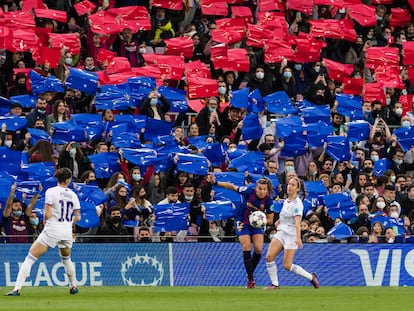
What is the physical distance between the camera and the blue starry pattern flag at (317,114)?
1142 inches

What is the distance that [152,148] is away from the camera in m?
27.2

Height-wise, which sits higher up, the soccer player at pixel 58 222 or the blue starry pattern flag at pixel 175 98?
the soccer player at pixel 58 222

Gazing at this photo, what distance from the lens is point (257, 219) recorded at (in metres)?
22.4

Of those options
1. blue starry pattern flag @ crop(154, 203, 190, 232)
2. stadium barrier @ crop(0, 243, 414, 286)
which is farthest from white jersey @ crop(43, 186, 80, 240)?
blue starry pattern flag @ crop(154, 203, 190, 232)

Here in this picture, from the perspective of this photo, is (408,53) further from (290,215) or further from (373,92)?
(290,215)

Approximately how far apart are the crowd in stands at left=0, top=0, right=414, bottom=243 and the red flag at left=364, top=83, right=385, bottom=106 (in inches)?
1.5

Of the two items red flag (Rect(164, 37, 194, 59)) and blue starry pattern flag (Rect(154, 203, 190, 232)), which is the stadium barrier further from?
red flag (Rect(164, 37, 194, 59))

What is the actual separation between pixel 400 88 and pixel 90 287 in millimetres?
10761

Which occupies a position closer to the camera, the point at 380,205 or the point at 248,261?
the point at 248,261

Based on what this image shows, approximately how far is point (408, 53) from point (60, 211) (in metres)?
14.5

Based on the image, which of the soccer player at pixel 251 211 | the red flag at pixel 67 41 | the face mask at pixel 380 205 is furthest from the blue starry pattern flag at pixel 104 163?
the face mask at pixel 380 205

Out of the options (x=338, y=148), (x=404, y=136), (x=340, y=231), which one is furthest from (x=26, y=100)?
(x=404, y=136)

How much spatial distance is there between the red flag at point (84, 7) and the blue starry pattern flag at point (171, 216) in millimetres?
6906

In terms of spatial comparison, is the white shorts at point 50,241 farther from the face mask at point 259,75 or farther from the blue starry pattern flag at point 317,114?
the face mask at point 259,75
